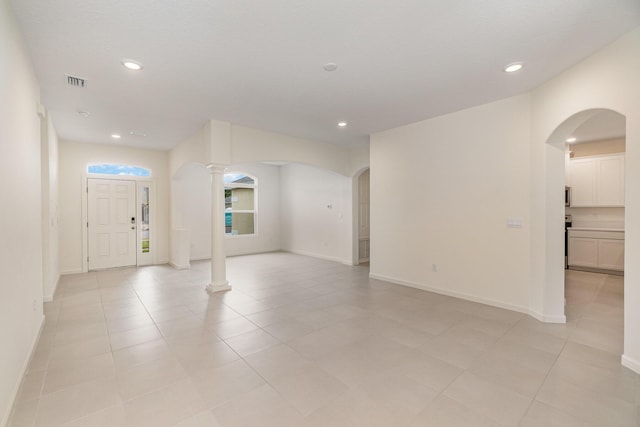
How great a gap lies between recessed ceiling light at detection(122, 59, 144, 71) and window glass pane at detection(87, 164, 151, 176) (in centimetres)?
469

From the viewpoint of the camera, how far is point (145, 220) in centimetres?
705

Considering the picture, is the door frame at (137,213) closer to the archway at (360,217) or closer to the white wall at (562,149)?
the archway at (360,217)

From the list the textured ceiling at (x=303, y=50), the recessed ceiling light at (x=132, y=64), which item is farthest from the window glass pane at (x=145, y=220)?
the recessed ceiling light at (x=132, y=64)

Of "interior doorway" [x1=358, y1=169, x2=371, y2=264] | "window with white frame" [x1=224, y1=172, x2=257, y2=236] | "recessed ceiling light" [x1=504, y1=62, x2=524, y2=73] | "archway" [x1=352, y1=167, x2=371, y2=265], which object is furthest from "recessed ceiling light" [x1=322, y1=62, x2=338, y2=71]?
"window with white frame" [x1=224, y1=172, x2=257, y2=236]

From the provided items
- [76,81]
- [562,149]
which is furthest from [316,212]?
[76,81]

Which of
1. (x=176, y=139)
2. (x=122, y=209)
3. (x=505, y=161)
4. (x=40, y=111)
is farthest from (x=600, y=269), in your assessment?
(x=122, y=209)

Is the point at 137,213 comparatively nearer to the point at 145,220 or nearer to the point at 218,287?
the point at 145,220

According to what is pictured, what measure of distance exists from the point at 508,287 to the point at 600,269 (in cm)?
361

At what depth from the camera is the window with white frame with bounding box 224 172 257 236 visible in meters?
8.67

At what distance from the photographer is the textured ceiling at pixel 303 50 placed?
212cm

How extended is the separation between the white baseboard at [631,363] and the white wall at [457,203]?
1.26 meters

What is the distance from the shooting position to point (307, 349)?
9.23ft

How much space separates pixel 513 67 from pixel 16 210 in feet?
15.1

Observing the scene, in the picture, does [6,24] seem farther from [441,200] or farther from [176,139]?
[441,200]
